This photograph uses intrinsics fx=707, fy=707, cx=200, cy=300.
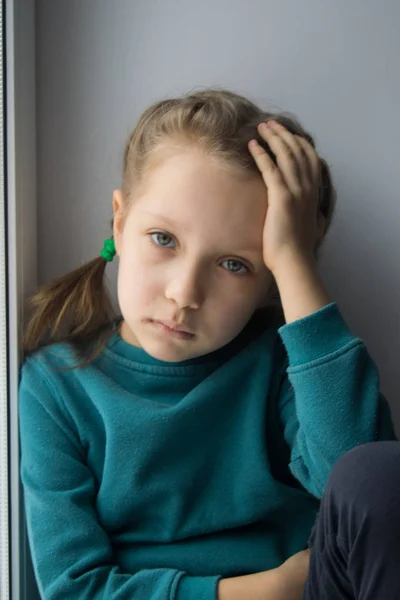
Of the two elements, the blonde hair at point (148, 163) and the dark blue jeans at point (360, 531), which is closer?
the dark blue jeans at point (360, 531)

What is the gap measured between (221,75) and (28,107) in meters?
0.29

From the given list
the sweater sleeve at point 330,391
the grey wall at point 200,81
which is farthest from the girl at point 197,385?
the grey wall at point 200,81

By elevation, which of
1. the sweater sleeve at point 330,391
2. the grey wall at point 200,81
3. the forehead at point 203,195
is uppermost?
the grey wall at point 200,81

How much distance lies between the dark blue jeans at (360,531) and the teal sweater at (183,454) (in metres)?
0.12

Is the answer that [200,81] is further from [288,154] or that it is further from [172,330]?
[172,330]

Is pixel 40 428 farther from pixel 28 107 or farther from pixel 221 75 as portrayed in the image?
pixel 221 75

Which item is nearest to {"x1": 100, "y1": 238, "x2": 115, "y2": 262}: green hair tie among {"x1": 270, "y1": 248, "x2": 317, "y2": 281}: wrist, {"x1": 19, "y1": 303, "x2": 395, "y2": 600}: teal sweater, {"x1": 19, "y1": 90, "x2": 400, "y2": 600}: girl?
{"x1": 19, "y1": 90, "x2": 400, "y2": 600}: girl

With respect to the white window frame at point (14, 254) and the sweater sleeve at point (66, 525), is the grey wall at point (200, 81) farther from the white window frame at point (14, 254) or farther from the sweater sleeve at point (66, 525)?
the sweater sleeve at point (66, 525)

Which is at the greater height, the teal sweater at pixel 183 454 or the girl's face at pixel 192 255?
the girl's face at pixel 192 255

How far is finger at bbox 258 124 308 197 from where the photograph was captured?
0.88 meters

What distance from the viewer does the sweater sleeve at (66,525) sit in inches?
33.4

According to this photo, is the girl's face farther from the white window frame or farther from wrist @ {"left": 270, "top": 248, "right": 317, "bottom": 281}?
the white window frame

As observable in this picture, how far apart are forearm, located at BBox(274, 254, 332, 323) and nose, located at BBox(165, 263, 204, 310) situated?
0.34 feet

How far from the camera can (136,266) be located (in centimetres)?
87
